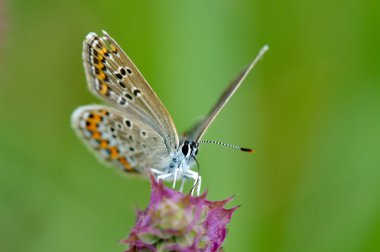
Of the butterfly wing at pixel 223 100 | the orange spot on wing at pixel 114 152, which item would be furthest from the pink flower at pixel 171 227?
the orange spot on wing at pixel 114 152

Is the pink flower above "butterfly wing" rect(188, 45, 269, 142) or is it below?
below

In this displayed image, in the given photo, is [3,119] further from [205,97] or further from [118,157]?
[205,97]

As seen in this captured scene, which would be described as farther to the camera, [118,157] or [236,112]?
[236,112]

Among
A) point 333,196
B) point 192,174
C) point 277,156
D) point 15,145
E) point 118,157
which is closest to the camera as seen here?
point 192,174

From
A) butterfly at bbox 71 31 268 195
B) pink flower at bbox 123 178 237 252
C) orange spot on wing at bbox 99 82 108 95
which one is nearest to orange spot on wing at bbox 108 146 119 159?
butterfly at bbox 71 31 268 195

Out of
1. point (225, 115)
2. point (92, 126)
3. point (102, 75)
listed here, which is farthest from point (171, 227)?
point (225, 115)

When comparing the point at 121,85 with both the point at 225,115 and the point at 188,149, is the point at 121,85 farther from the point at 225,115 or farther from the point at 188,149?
the point at 225,115

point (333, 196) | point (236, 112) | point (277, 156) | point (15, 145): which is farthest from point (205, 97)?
point (15, 145)

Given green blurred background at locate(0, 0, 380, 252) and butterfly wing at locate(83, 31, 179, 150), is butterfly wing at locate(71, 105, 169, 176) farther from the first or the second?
green blurred background at locate(0, 0, 380, 252)
